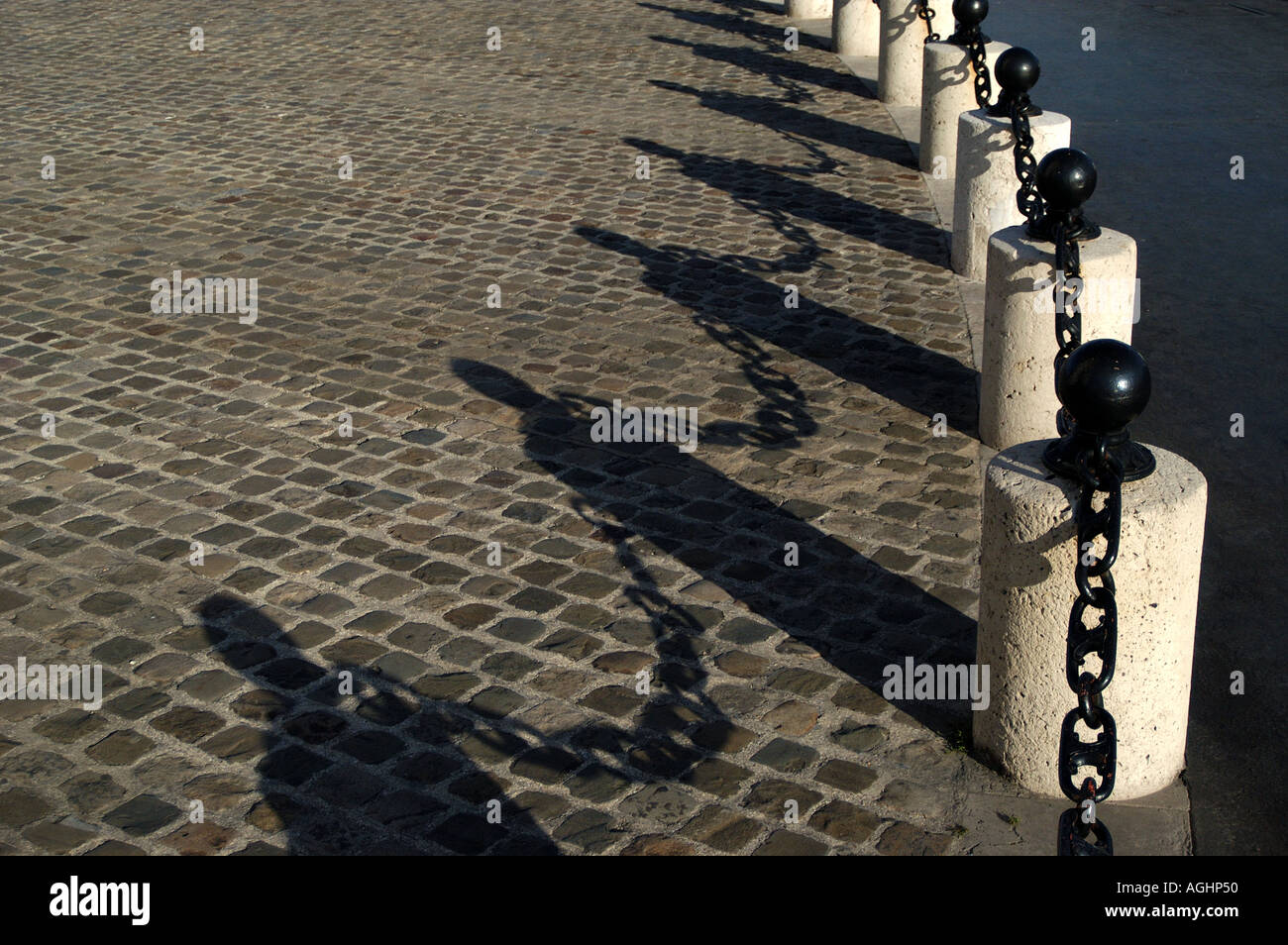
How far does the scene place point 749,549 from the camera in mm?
5664

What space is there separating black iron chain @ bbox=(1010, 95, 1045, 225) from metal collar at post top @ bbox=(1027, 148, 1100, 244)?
0.78 ft

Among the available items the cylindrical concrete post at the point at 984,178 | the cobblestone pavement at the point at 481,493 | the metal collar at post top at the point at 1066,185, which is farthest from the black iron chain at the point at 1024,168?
the cobblestone pavement at the point at 481,493

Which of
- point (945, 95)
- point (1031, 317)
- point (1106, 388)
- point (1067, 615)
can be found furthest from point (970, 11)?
point (1067, 615)

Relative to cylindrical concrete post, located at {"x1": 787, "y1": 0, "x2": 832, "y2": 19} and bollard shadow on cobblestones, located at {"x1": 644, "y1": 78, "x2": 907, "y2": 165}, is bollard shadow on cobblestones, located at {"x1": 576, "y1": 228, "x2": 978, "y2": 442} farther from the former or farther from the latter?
cylindrical concrete post, located at {"x1": 787, "y1": 0, "x2": 832, "y2": 19}

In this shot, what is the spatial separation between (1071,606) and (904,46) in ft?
32.2

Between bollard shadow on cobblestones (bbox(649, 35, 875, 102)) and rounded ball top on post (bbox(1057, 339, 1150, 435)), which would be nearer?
rounded ball top on post (bbox(1057, 339, 1150, 435))

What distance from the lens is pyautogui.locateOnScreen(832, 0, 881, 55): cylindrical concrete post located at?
1527 centimetres

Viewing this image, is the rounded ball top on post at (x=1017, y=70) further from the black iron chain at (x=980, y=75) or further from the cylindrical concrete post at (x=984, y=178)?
the black iron chain at (x=980, y=75)

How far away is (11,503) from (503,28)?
1215 centimetres

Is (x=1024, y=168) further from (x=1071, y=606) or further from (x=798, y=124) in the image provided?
(x=798, y=124)

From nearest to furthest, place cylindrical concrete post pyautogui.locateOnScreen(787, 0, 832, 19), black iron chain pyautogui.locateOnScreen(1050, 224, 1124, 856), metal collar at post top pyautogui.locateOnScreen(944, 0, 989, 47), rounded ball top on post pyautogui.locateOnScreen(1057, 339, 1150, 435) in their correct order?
black iron chain pyautogui.locateOnScreen(1050, 224, 1124, 856) < rounded ball top on post pyautogui.locateOnScreen(1057, 339, 1150, 435) < metal collar at post top pyautogui.locateOnScreen(944, 0, 989, 47) < cylindrical concrete post pyautogui.locateOnScreen(787, 0, 832, 19)

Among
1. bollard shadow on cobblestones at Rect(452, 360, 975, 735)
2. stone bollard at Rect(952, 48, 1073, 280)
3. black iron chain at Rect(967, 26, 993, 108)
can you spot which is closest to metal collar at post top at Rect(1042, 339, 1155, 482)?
bollard shadow on cobblestones at Rect(452, 360, 975, 735)
